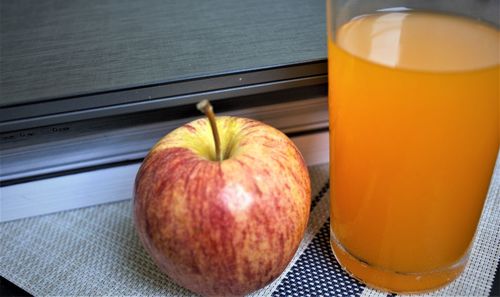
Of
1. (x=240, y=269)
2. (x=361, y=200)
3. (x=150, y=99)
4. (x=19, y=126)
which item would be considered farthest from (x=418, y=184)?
(x=19, y=126)

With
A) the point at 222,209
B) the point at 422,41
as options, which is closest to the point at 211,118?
the point at 222,209

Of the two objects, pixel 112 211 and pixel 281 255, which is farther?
pixel 112 211

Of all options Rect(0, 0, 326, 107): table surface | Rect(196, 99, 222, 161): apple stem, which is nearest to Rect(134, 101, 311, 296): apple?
Rect(196, 99, 222, 161): apple stem

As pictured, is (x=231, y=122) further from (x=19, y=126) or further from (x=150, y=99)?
(x=19, y=126)

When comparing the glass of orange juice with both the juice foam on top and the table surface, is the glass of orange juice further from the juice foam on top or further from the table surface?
the table surface

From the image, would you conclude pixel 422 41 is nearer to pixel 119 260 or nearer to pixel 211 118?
pixel 211 118
